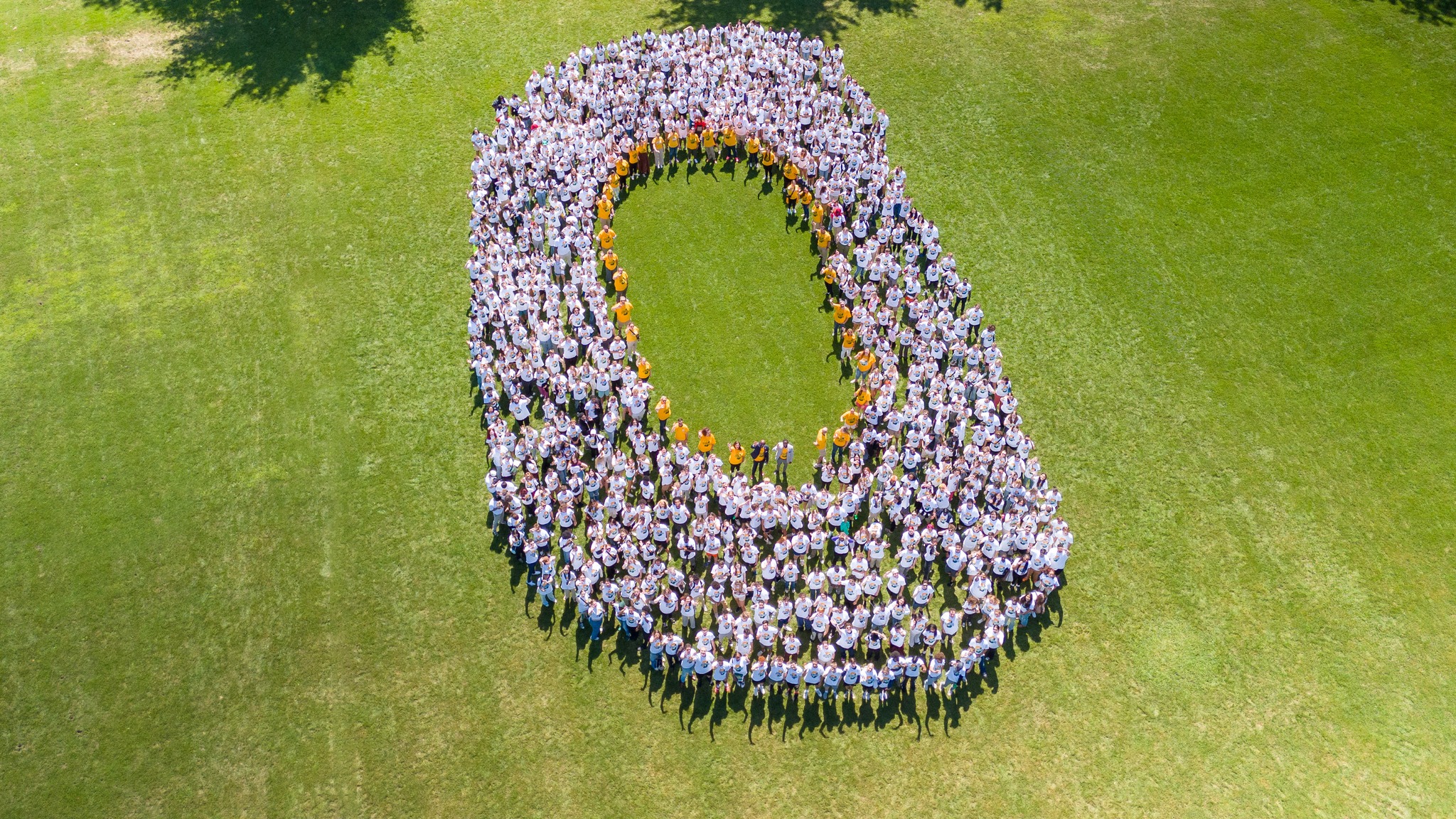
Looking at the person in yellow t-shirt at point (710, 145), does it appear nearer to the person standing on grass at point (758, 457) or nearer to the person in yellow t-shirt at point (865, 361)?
the person in yellow t-shirt at point (865, 361)

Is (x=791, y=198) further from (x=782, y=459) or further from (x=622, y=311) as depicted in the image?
(x=782, y=459)

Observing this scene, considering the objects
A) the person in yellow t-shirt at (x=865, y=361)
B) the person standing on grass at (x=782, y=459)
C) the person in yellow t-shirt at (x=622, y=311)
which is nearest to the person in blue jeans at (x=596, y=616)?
the person standing on grass at (x=782, y=459)

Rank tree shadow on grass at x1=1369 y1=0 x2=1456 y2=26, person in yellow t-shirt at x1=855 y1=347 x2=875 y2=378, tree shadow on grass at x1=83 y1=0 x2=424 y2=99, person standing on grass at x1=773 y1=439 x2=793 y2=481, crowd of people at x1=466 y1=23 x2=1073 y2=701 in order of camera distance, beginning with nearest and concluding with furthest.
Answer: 1. crowd of people at x1=466 y1=23 x2=1073 y2=701
2. person standing on grass at x1=773 y1=439 x2=793 y2=481
3. person in yellow t-shirt at x1=855 y1=347 x2=875 y2=378
4. tree shadow on grass at x1=83 y1=0 x2=424 y2=99
5. tree shadow on grass at x1=1369 y1=0 x2=1456 y2=26

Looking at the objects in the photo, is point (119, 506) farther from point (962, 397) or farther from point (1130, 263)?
point (1130, 263)

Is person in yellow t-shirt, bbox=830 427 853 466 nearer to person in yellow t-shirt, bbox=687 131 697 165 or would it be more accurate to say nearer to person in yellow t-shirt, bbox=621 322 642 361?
person in yellow t-shirt, bbox=621 322 642 361

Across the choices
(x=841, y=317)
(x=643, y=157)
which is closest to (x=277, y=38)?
(x=643, y=157)

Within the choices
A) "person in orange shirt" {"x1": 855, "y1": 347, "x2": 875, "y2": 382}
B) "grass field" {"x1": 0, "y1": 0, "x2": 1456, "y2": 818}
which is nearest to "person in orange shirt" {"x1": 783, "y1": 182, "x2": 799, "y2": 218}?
"grass field" {"x1": 0, "y1": 0, "x2": 1456, "y2": 818}
